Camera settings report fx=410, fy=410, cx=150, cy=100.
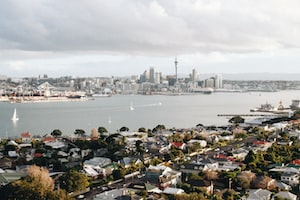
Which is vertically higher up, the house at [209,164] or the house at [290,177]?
the house at [209,164]

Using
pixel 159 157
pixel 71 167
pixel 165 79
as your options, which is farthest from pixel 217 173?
pixel 165 79

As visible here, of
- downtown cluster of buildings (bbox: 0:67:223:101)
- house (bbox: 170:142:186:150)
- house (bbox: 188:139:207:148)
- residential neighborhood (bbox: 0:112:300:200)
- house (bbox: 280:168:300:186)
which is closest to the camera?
residential neighborhood (bbox: 0:112:300:200)

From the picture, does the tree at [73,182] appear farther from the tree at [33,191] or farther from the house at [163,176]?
the house at [163,176]

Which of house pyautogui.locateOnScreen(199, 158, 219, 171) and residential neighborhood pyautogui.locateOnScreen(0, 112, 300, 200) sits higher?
house pyautogui.locateOnScreen(199, 158, 219, 171)

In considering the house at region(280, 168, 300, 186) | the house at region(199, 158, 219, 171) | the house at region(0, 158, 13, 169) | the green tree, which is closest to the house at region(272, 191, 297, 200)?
the house at region(280, 168, 300, 186)

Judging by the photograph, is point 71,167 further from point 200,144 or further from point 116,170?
point 200,144

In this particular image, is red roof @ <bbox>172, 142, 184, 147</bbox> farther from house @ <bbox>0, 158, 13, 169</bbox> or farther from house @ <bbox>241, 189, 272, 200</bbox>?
house @ <bbox>241, 189, 272, 200</bbox>

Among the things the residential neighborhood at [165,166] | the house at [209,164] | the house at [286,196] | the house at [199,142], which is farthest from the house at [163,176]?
the house at [199,142]

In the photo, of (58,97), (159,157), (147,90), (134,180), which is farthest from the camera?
(147,90)
